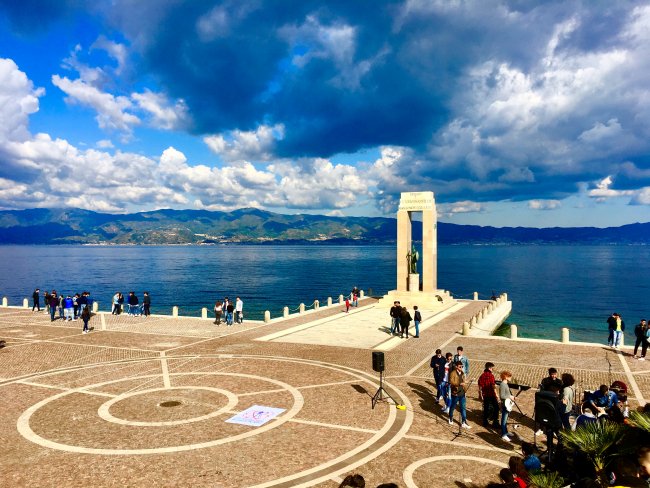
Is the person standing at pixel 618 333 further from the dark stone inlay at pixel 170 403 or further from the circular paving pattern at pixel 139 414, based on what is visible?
the dark stone inlay at pixel 170 403

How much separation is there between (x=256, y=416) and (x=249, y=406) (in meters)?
1.00

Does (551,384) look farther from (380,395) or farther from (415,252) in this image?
(415,252)

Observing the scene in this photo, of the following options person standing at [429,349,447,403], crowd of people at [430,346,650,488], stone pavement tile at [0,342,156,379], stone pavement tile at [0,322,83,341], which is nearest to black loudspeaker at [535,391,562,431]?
crowd of people at [430,346,650,488]

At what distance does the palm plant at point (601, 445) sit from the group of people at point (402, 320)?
18205 millimetres

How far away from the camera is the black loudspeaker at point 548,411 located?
922cm

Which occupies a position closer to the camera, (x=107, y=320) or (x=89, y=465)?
(x=89, y=465)

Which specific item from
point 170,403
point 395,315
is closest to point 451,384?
point 170,403

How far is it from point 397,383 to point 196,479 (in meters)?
8.91

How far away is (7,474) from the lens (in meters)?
9.85

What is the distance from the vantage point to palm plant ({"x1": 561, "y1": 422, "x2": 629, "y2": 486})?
21.9 feet

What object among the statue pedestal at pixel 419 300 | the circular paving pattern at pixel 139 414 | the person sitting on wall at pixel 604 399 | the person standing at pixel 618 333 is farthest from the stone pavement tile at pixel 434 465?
the statue pedestal at pixel 419 300

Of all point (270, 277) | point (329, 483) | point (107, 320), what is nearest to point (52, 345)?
point (107, 320)

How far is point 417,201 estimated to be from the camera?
4191cm

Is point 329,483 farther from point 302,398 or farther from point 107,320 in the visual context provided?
point 107,320
